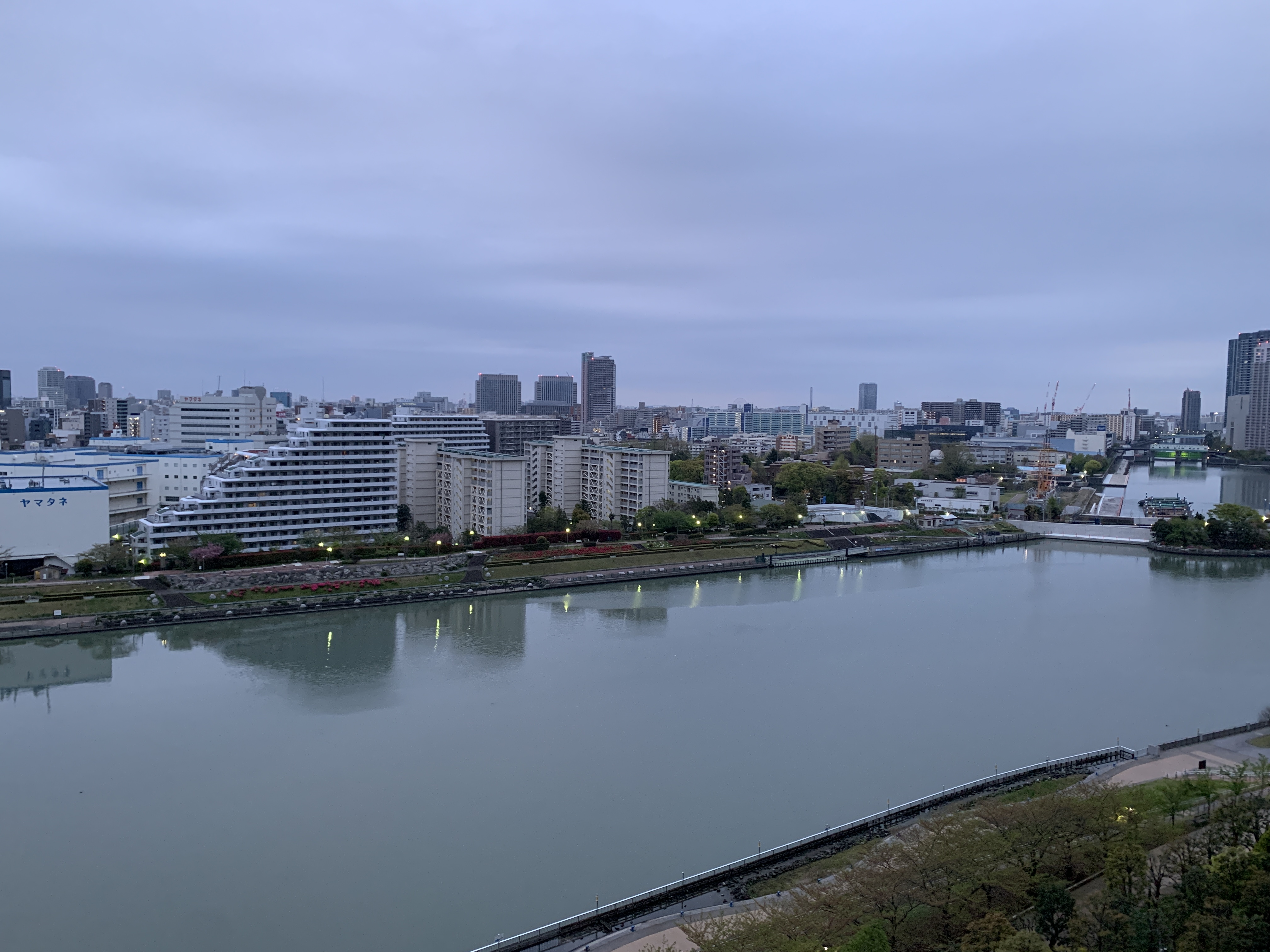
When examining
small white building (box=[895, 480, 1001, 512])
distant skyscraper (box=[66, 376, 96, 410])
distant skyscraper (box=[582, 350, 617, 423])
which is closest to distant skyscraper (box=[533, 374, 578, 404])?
distant skyscraper (box=[582, 350, 617, 423])

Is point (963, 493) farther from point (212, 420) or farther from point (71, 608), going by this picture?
point (212, 420)

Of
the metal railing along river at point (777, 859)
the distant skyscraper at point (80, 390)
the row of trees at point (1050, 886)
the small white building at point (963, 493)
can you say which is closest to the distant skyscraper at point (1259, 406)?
the small white building at point (963, 493)

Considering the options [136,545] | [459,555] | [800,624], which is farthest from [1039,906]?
[136,545]

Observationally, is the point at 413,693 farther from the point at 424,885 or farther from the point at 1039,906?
the point at 1039,906

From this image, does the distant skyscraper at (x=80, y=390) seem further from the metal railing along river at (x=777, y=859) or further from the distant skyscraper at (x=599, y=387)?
the metal railing along river at (x=777, y=859)

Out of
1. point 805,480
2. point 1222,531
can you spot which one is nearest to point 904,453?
point 805,480

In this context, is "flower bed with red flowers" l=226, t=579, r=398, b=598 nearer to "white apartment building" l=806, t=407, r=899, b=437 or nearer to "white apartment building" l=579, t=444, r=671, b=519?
"white apartment building" l=579, t=444, r=671, b=519
